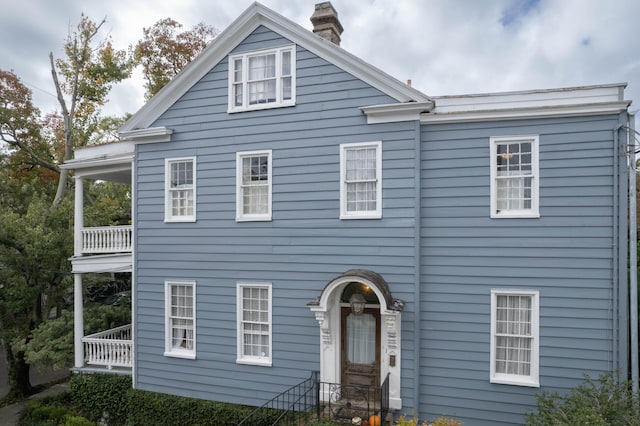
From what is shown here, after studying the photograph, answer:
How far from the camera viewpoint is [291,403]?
10062 mm

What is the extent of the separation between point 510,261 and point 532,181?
1.77m

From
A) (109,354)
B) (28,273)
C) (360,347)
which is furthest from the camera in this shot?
(28,273)

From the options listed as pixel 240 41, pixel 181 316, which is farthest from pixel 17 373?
pixel 240 41

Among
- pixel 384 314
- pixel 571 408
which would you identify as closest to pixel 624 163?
pixel 571 408

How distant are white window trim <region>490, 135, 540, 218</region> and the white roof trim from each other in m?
0.47

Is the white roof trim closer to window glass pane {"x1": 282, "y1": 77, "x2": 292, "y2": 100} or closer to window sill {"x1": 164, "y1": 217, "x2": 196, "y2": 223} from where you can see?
window glass pane {"x1": 282, "y1": 77, "x2": 292, "y2": 100}

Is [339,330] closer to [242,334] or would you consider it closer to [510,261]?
[242,334]

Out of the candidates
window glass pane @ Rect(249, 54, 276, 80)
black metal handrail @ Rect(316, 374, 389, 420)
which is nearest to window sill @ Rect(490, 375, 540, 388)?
black metal handrail @ Rect(316, 374, 389, 420)

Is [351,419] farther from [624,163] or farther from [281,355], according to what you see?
[624,163]

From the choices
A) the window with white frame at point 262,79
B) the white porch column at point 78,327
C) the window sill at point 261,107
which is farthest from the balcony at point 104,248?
the window with white frame at point 262,79

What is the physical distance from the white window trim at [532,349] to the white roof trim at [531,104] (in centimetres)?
377

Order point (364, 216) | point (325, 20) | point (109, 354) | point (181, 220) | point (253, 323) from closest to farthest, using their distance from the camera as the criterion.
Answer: point (364, 216) → point (253, 323) → point (181, 220) → point (325, 20) → point (109, 354)

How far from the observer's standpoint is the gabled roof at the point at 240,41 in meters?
9.51

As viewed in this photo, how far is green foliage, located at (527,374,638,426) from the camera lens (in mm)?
6547
